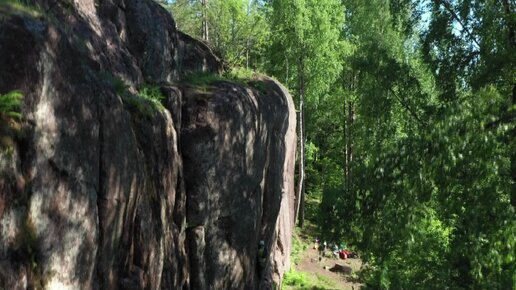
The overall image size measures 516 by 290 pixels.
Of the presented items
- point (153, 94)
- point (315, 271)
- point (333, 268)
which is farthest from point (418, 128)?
point (333, 268)

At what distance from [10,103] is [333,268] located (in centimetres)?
1919

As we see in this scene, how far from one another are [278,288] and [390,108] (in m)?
7.10

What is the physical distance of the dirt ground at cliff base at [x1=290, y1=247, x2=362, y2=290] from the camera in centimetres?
2039

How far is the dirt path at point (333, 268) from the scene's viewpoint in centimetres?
2044

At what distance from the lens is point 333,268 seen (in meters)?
21.8

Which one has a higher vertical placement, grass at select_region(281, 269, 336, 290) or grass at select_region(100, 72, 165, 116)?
grass at select_region(100, 72, 165, 116)

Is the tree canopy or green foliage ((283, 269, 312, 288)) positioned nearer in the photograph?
the tree canopy

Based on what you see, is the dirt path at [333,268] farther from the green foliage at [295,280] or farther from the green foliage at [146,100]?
the green foliage at [146,100]

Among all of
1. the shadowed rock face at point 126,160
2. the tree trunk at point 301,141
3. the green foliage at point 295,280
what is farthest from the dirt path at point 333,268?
the shadowed rock face at point 126,160

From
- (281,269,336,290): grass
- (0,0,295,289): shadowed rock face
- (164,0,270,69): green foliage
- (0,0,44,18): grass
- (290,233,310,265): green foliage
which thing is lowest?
(281,269,336,290): grass

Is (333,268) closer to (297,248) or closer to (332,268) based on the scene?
(332,268)

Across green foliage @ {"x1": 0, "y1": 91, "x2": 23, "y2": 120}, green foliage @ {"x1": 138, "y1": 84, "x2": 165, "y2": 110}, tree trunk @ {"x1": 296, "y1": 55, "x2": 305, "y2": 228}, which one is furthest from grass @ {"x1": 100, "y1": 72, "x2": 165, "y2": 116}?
tree trunk @ {"x1": 296, "y1": 55, "x2": 305, "y2": 228}

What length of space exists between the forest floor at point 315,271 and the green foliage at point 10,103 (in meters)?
14.8

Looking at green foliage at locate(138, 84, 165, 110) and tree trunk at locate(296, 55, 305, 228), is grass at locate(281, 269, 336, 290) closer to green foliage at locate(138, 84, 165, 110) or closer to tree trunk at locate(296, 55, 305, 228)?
tree trunk at locate(296, 55, 305, 228)
